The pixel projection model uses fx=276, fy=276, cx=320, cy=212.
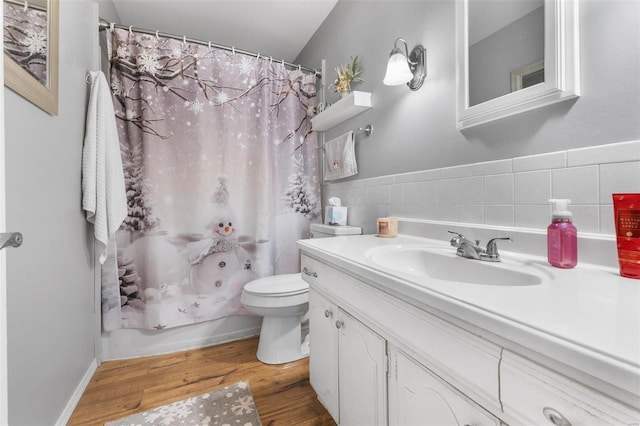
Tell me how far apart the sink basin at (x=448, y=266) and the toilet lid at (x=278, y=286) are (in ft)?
2.57

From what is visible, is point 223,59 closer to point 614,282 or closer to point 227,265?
point 227,265

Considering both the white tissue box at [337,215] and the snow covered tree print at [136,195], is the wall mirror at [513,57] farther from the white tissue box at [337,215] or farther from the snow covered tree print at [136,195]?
the snow covered tree print at [136,195]

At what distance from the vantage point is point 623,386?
1.02 ft

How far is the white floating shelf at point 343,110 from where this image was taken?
65.5 inches

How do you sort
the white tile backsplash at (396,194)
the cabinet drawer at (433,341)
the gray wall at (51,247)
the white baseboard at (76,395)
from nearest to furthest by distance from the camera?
the cabinet drawer at (433,341) → the gray wall at (51,247) → the white baseboard at (76,395) → the white tile backsplash at (396,194)

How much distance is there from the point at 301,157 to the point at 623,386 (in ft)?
6.98

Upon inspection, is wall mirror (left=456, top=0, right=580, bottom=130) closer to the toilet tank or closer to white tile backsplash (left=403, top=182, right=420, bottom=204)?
white tile backsplash (left=403, top=182, right=420, bottom=204)

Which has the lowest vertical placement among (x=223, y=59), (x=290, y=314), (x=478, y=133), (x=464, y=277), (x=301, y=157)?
(x=290, y=314)

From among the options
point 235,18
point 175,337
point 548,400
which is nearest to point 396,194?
point 548,400

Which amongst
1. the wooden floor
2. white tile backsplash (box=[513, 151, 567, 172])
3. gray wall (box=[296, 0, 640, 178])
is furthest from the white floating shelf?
the wooden floor

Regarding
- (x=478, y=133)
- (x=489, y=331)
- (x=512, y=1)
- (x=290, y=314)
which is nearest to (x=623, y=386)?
(x=489, y=331)

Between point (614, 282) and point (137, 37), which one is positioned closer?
point (614, 282)

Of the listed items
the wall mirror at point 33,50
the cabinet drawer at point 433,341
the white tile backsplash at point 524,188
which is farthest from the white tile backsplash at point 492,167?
the wall mirror at point 33,50

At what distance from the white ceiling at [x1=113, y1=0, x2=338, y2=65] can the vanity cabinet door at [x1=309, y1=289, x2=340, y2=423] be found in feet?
6.81
